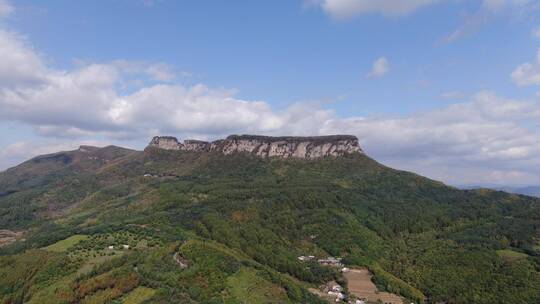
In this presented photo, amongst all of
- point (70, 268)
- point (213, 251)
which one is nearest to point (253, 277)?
point (213, 251)

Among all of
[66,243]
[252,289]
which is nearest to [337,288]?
[252,289]

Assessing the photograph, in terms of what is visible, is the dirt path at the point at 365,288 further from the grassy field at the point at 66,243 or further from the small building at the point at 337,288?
the grassy field at the point at 66,243

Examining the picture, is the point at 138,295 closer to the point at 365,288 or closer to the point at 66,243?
the point at 66,243

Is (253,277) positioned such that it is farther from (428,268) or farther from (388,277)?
(428,268)

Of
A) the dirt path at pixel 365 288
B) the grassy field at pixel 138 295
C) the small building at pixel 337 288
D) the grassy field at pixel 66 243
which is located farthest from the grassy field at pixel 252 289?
the grassy field at pixel 66 243

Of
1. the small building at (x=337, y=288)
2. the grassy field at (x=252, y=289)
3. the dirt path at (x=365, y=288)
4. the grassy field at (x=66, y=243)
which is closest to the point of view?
the grassy field at (x=252, y=289)
